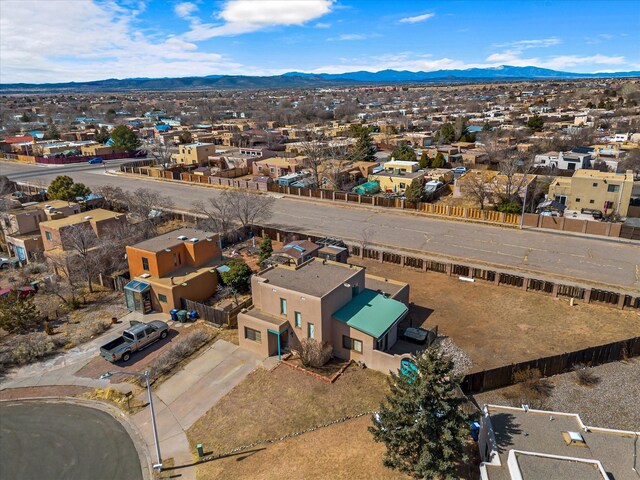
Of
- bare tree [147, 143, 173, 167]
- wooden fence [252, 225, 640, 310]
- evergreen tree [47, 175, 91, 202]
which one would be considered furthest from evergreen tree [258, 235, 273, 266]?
bare tree [147, 143, 173, 167]

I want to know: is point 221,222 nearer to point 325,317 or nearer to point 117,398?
point 325,317

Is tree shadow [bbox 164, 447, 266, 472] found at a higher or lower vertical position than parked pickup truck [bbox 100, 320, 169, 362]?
lower

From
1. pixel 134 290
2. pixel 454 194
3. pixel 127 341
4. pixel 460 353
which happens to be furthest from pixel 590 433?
pixel 454 194

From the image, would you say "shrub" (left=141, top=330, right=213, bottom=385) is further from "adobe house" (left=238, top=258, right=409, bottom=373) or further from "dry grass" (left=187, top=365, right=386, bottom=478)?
"dry grass" (left=187, top=365, right=386, bottom=478)

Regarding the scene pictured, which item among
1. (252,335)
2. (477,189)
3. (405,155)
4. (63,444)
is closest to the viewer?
(63,444)

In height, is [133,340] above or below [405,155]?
below

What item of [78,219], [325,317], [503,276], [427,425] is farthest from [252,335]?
[78,219]
